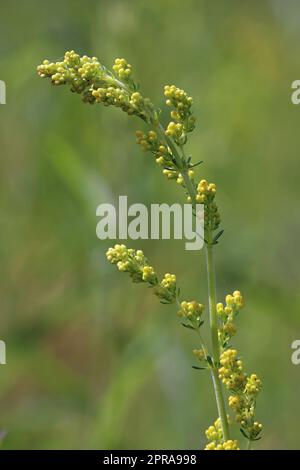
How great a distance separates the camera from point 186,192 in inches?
72.9

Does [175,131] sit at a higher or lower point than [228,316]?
higher

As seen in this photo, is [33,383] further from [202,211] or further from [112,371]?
[202,211]

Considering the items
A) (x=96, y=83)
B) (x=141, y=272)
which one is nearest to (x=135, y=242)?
(x=141, y=272)

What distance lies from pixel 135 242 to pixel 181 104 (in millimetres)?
1954

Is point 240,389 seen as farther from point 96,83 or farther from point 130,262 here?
point 96,83

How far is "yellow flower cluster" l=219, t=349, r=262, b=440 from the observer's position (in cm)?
177

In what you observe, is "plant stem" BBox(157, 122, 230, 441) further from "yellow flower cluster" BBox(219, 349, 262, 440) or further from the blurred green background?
the blurred green background

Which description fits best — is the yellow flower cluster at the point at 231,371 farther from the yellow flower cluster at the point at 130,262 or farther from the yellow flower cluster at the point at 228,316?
the yellow flower cluster at the point at 130,262

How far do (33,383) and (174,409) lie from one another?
145 cm

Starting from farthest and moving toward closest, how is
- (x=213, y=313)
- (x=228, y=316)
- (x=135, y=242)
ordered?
(x=135, y=242) → (x=228, y=316) → (x=213, y=313)

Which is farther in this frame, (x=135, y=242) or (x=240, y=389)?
(x=135, y=242)

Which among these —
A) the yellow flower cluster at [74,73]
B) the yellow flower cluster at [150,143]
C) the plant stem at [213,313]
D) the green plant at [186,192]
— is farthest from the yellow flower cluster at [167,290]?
the yellow flower cluster at [74,73]

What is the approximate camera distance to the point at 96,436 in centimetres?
346

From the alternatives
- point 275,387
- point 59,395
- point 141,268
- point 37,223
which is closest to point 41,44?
point 37,223
